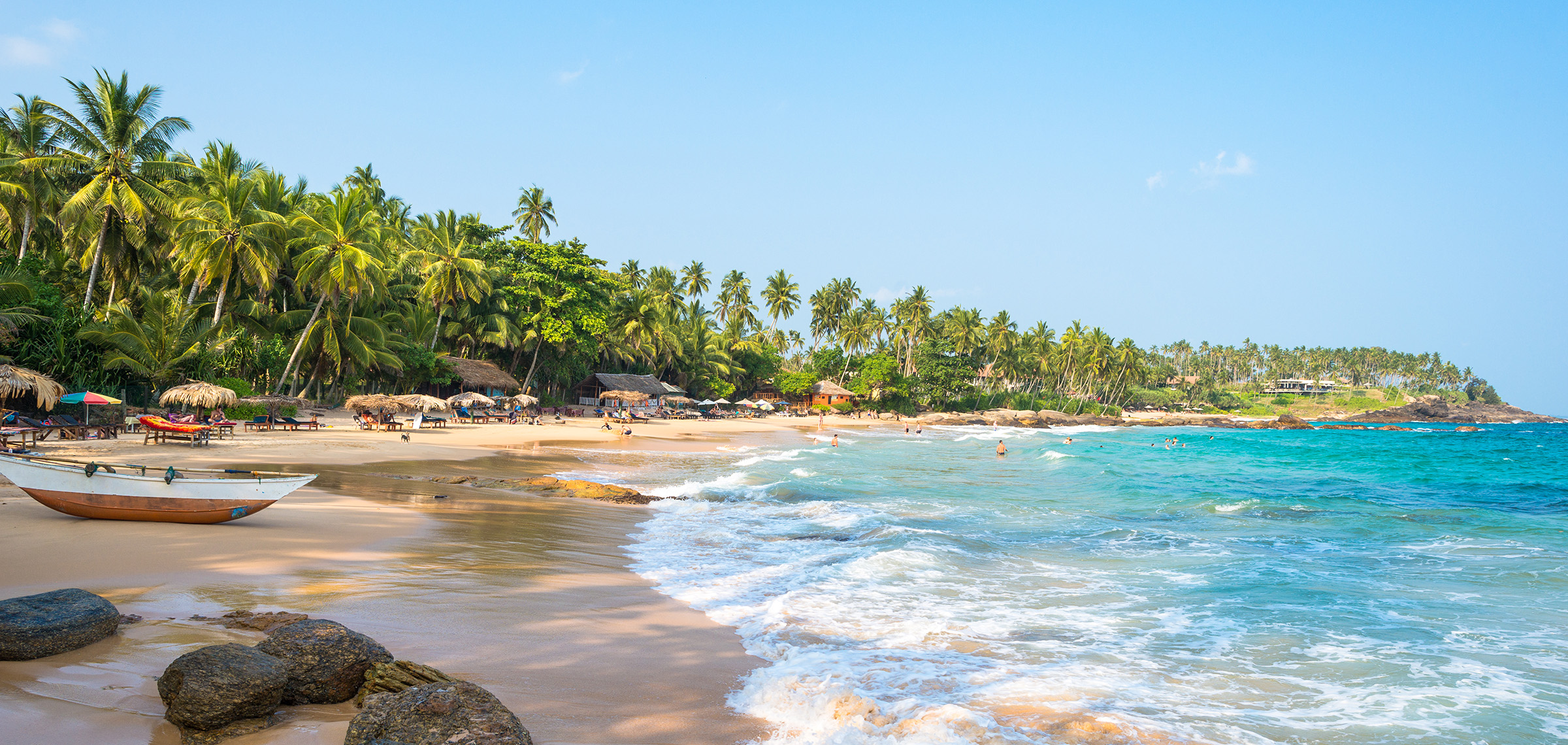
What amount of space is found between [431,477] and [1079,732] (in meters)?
13.8

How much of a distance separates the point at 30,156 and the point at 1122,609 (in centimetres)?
3198

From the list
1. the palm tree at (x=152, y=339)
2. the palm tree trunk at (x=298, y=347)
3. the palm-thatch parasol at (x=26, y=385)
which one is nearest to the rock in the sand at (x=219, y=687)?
the palm-thatch parasol at (x=26, y=385)

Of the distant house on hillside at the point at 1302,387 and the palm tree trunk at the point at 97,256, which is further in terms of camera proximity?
the distant house on hillside at the point at 1302,387

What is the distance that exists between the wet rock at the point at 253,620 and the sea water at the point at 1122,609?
3.34m

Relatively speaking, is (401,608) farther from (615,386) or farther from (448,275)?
(615,386)

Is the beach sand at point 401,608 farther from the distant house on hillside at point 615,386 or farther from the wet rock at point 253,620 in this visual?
the distant house on hillside at point 615,386

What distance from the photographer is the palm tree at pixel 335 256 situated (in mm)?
27797

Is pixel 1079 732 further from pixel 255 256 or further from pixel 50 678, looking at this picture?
pixel 255 256

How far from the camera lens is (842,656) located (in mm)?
6078

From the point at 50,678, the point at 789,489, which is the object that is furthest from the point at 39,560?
the point at 789,489

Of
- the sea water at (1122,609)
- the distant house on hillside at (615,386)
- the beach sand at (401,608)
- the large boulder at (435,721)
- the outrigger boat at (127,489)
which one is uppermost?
the distant house on hillside at (615,386)

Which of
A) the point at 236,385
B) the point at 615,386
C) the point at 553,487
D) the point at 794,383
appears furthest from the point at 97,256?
the point at 794,383

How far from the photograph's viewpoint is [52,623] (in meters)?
4.30

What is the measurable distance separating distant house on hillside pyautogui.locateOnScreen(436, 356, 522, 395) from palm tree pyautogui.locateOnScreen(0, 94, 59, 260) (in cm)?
1557
